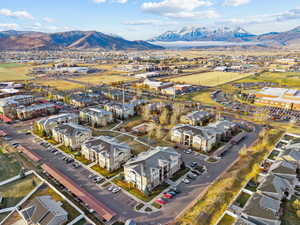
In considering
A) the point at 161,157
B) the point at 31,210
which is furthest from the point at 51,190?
the point at 161,157

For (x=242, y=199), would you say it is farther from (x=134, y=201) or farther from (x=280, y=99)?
(x=280, y=99)

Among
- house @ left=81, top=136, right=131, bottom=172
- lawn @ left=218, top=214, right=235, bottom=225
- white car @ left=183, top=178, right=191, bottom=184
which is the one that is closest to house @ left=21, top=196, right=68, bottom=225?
house @ left=81, top=136, right=131, bottom=172

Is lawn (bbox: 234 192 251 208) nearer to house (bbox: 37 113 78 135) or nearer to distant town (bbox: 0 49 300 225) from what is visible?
distant town (bbox: 0 49 300 225)

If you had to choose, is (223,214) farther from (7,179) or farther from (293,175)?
(7,179)

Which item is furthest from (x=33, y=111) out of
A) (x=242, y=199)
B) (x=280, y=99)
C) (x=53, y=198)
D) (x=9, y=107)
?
(x=280, y=99)

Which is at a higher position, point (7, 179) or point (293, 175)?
point (293, 175)

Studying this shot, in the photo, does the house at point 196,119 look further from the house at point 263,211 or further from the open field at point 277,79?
the open field at point 277,79

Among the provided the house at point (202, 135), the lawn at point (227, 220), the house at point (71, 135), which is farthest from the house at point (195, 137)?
the house at point (71, 135)
